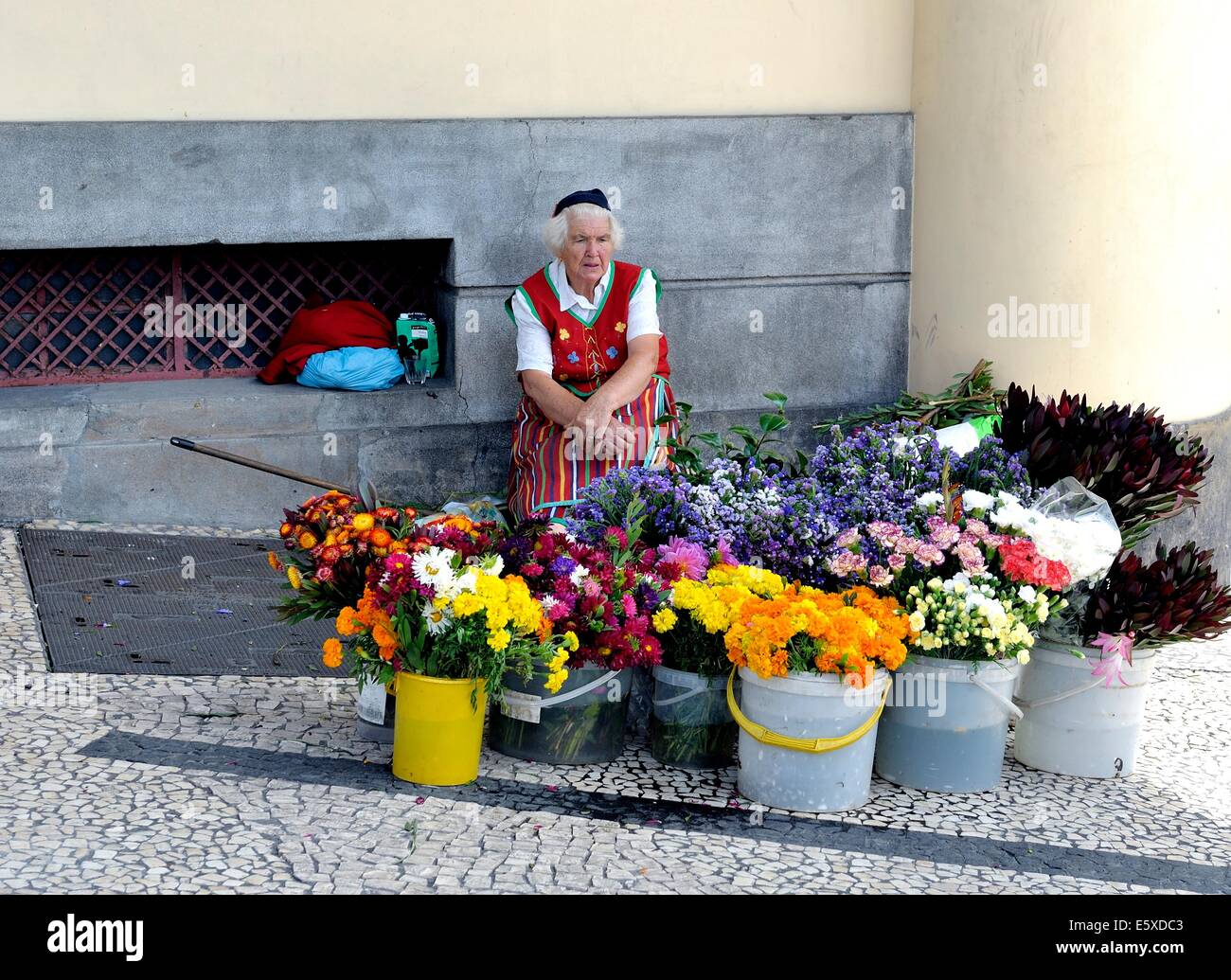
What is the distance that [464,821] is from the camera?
3.57 m

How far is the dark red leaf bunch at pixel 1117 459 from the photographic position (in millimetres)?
4305

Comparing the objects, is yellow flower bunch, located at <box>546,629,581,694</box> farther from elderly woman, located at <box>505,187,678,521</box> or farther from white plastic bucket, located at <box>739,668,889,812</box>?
elderly woman, located at <box>505,187,678,521</box>

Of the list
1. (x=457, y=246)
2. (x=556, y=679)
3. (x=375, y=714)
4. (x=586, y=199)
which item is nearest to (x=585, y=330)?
(x=586, y=199)

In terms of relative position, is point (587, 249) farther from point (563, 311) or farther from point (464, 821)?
point (464, 821)

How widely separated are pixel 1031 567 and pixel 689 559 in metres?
0.87

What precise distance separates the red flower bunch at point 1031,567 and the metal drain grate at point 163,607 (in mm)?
2079

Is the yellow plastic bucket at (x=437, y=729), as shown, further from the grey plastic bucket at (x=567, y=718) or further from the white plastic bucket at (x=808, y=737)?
the white plastic bucket at (x=808, y=737)

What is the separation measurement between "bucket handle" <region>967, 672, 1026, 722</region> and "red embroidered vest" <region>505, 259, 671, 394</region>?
214cm

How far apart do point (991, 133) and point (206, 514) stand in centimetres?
362

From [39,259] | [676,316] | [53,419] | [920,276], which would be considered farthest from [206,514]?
[920,276]

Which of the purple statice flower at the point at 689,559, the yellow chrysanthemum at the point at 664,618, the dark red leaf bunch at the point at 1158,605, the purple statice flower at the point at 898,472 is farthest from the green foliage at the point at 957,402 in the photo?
the yellow chrysanthemum at the point at 664,618

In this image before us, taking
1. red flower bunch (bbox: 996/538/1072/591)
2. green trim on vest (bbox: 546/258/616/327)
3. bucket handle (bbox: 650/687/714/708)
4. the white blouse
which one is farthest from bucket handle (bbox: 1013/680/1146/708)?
green trim on vest (bbox: 546/258/616/327)

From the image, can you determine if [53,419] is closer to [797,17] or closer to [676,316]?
[676,316]

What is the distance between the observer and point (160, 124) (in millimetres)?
5797
